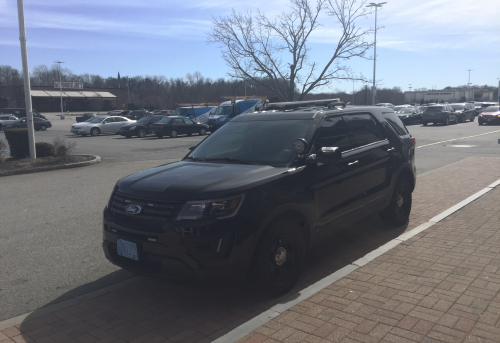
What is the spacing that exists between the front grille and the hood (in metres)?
0.06

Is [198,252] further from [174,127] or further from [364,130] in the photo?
[174,127]

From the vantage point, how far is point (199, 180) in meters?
4.23

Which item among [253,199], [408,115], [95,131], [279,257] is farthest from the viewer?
[408,115]

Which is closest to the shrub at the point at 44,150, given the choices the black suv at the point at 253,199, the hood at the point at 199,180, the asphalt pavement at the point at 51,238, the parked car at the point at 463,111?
the asphalt pavement at the point at 51,238

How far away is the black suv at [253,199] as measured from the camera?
392cm

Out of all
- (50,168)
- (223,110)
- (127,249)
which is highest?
(223,110)

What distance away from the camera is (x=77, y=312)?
428 centimetres

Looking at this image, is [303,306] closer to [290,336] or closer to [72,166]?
[290,336]

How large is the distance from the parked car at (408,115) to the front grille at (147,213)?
1433 inches

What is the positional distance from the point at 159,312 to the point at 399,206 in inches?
159

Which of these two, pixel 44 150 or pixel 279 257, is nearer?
pixel 279 257

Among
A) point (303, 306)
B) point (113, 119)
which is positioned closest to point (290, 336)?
point (303, 306)

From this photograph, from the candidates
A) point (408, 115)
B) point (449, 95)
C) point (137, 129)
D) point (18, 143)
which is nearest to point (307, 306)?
point (18, 143)

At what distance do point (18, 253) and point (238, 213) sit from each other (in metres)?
3.57
